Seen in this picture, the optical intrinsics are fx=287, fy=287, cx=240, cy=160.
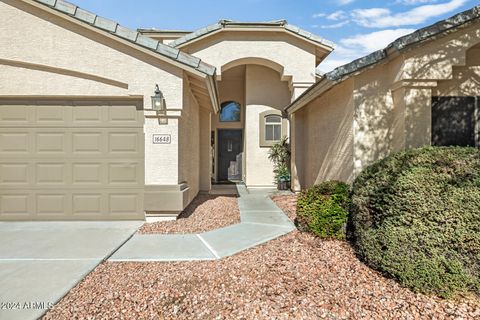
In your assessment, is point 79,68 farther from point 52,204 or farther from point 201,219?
point 201,219

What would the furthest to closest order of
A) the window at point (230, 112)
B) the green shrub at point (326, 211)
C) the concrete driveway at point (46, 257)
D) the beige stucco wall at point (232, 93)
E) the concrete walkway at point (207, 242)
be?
1. the window at point (230, 112)
2. the beige stucco wall at point (232, 93)
3. the green shrub at point (326, 211)
4. the concrete walkway at point (207, 242)
5. the concrete driveway at point (46, 257)

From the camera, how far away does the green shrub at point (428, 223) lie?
3.27 m

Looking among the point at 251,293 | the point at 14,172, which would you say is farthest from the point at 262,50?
the point at 251,293

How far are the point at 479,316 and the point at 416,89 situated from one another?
4.39 m

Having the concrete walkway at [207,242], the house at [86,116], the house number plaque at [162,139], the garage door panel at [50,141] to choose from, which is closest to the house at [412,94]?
the concrete walkway at [207,242]

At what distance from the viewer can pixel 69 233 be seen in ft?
17.8

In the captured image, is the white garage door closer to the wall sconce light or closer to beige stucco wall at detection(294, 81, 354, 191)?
the wall sconce light

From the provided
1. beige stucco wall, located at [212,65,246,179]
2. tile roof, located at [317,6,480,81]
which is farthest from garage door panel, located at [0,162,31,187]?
beige stucco wall, located at [212,65,246,179]

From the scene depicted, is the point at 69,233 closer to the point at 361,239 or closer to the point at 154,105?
the point at 154,105

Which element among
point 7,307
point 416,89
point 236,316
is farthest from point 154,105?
point 416,89

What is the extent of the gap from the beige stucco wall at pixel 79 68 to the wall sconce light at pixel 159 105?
110 millimetres

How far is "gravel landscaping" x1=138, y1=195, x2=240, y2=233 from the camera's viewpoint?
5746mm

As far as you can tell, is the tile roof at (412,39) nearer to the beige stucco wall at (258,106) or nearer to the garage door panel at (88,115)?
the garage door panel at (88,115)

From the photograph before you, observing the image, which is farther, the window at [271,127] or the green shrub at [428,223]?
the window at [271,127]
